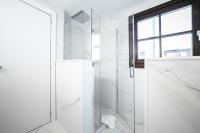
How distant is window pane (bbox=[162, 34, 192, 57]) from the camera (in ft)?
4.66

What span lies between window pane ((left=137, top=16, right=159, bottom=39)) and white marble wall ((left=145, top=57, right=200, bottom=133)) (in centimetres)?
123

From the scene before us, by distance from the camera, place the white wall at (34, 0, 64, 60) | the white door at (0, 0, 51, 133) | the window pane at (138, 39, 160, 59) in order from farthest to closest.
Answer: the white wall at (34, 0, 64, 60)
the window pane at (138, 39, 160, 59)
the white door at (0, 0, 51, 133)

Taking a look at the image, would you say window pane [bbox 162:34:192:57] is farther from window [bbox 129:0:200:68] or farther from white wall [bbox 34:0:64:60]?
white wall [bbox 34:0:64:60]

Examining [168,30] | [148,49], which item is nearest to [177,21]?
[168,30]

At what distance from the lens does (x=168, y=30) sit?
1569mm

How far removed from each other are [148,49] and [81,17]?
136 cm

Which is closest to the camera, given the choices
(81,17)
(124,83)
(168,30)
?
(168,30)

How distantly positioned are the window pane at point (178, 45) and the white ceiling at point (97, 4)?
88cm

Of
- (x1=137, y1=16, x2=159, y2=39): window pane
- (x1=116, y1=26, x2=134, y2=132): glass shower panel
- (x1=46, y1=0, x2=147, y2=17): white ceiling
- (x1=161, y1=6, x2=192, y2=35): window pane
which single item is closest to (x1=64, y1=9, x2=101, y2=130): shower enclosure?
(x1=46, y1=0, x2=147, y2=17): white ceiling

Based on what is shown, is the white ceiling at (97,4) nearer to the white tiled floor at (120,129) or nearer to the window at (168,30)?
the window at (168,30)

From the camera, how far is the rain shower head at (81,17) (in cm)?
163

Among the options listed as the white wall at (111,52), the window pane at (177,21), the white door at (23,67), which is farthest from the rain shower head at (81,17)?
the window pane at (177,21)

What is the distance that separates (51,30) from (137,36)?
5.35ft

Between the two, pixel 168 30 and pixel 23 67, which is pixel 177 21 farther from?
pixel 23 67
